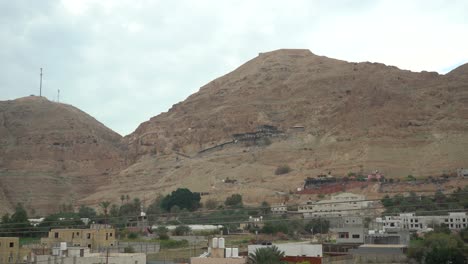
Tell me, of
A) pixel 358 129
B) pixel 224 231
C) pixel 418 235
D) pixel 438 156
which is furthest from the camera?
pixel 358 129

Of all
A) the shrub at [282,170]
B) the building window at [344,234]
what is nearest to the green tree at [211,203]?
the shrub at [282,170]

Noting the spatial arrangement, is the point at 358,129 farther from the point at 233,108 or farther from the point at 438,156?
the point at 233,108

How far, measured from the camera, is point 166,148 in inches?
5187

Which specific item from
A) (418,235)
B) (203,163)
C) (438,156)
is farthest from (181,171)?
(418,235)

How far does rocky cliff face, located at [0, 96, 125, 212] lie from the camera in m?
116

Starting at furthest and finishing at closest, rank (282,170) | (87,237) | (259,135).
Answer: (259,135), (282,170), (87,237)

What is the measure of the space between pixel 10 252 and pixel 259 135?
304 ft

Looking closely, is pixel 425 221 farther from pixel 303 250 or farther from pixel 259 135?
pixel 259 135

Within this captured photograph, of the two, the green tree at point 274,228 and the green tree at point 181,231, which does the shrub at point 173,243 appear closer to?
the green tree at point 181,231

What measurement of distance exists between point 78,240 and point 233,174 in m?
67.9

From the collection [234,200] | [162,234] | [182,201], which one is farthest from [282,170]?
[162,234]

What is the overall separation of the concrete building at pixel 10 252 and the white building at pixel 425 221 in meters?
37.8

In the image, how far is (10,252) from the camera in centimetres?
3183

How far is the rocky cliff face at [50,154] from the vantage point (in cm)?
11625
